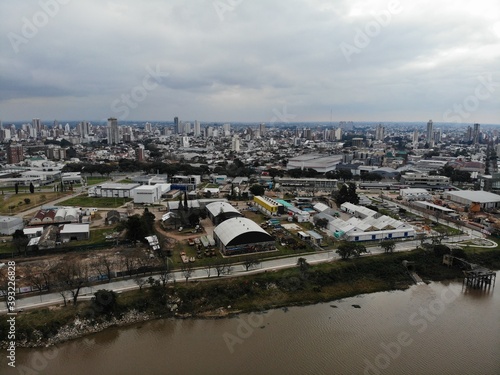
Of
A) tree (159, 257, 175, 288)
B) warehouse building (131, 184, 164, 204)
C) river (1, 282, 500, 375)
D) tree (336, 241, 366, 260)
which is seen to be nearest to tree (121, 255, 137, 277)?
→ tree (159, 257, 175, 288)

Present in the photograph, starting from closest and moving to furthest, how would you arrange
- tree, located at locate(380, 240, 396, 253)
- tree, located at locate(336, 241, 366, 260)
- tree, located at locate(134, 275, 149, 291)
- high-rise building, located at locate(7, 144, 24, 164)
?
tree, located at locate(134, 275, 149, 291) → tree, located at locate(336, 241, 366, 260) → tree, located at locate(380, 240, 396, 253) → high-rise building, located at locate(7, 144, 24, 164)

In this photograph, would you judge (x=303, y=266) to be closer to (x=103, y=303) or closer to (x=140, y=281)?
(x=140, y=281)

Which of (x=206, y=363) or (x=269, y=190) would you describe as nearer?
(x=206, y=363)

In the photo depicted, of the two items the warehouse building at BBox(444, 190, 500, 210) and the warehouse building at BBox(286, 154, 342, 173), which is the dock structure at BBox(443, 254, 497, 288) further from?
the warehouse building at BBox(286, 154, 342, 173)

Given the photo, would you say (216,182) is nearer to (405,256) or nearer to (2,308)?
(405,256)

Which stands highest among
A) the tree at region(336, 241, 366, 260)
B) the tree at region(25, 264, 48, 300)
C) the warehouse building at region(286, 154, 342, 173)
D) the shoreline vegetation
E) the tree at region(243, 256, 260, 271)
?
the warehouse building at region(286, 154, 342, 173)

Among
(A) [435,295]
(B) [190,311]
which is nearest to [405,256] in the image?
(A) [435,295]

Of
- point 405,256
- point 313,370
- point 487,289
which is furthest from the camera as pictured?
point 405,256
